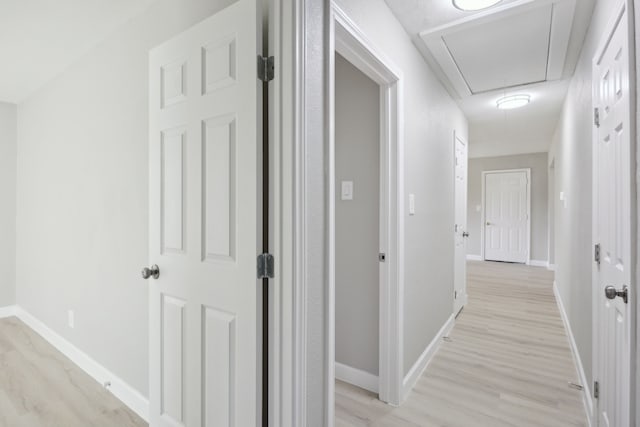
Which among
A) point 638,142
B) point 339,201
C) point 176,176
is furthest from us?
point 339,201

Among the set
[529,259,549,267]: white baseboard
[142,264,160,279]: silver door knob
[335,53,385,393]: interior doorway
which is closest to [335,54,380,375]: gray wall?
[335,53,385,393]: interior doorway

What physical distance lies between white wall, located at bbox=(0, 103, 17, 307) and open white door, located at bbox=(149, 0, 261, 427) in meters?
3.13

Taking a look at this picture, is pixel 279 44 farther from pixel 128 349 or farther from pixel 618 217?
pixel 128 349

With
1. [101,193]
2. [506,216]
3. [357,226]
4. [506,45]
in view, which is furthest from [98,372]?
[506,216]

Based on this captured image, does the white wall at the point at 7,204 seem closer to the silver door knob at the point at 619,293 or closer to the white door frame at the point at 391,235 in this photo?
the white door frame at the point at 391,235

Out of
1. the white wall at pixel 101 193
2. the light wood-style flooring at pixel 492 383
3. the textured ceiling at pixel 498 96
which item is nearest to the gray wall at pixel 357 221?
the light wood-style flooring at pixel 492 383

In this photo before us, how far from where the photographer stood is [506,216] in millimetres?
7605

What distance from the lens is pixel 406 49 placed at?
86.0 inches

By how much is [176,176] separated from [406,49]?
170cm

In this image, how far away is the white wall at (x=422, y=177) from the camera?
1913 mm

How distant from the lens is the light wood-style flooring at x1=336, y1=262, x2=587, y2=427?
1.94 m

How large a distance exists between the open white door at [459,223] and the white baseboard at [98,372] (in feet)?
9.77

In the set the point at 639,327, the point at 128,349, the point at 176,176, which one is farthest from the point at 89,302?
the point at 639,327

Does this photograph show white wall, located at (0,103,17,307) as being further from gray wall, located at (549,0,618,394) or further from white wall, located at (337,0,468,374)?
gray wall, located at (549,0,618,394)
